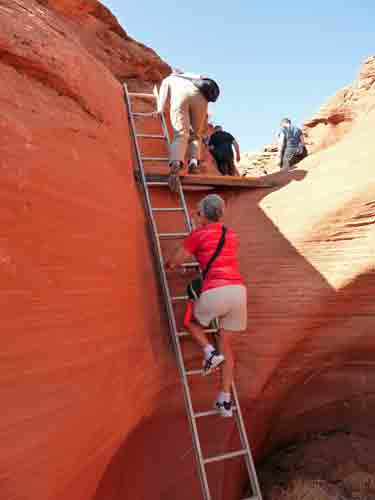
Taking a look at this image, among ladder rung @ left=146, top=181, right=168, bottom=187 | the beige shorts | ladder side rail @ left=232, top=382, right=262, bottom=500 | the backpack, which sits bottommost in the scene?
ladder side rail @ left=232, top=382, right=262, bottom=500

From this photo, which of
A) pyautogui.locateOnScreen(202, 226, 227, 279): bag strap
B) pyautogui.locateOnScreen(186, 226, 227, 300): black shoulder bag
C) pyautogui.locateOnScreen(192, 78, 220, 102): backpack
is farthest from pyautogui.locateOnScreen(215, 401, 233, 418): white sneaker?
pyautogui.locateOnScreen(192, 78, 220, 102): backpack

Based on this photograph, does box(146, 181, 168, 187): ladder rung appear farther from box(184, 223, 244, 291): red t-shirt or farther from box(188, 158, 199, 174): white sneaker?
box(184, 223, 244, 291): red t-shirt

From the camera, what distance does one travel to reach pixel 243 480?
4973 mm

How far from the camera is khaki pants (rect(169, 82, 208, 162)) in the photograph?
210 inches

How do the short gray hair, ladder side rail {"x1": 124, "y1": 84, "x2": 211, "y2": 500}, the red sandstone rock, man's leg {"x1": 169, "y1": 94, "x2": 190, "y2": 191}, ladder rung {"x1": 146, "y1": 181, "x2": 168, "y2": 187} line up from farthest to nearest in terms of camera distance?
man's leg {"x1": 169, "y1": 94, "x2": 190, "y2": 191}
ladder rung {"x1": 146, "y1": 181, "x2": 168, "y2": 187}
the short gray hair
ladder side rail {"x1": 124, "y1": 84, "x2": 211, "y2": 500}
the red sandstone rock

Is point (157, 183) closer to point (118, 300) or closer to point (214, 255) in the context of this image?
point (214, 255)

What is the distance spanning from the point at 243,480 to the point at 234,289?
2.64 m

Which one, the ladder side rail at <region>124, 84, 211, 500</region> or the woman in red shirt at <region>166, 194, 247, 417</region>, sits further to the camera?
the woman in red shirt at <region>166, 194, 247, 417</region>

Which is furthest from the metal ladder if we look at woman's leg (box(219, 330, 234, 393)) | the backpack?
the backpack

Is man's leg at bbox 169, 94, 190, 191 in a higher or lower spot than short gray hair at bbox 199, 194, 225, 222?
higher

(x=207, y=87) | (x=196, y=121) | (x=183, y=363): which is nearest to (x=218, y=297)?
(x=183, y=363)

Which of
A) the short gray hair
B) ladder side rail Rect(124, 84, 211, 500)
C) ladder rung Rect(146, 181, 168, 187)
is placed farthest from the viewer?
ladder rung Rect(146, 181, 168, 187)

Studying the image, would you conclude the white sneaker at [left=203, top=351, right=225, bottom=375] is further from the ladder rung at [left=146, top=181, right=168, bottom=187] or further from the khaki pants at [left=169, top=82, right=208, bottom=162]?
the khaki pants at [left=169, top=82, right=208, bottom=162]

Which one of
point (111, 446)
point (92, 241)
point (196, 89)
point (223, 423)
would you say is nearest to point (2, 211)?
point (92, 241)
